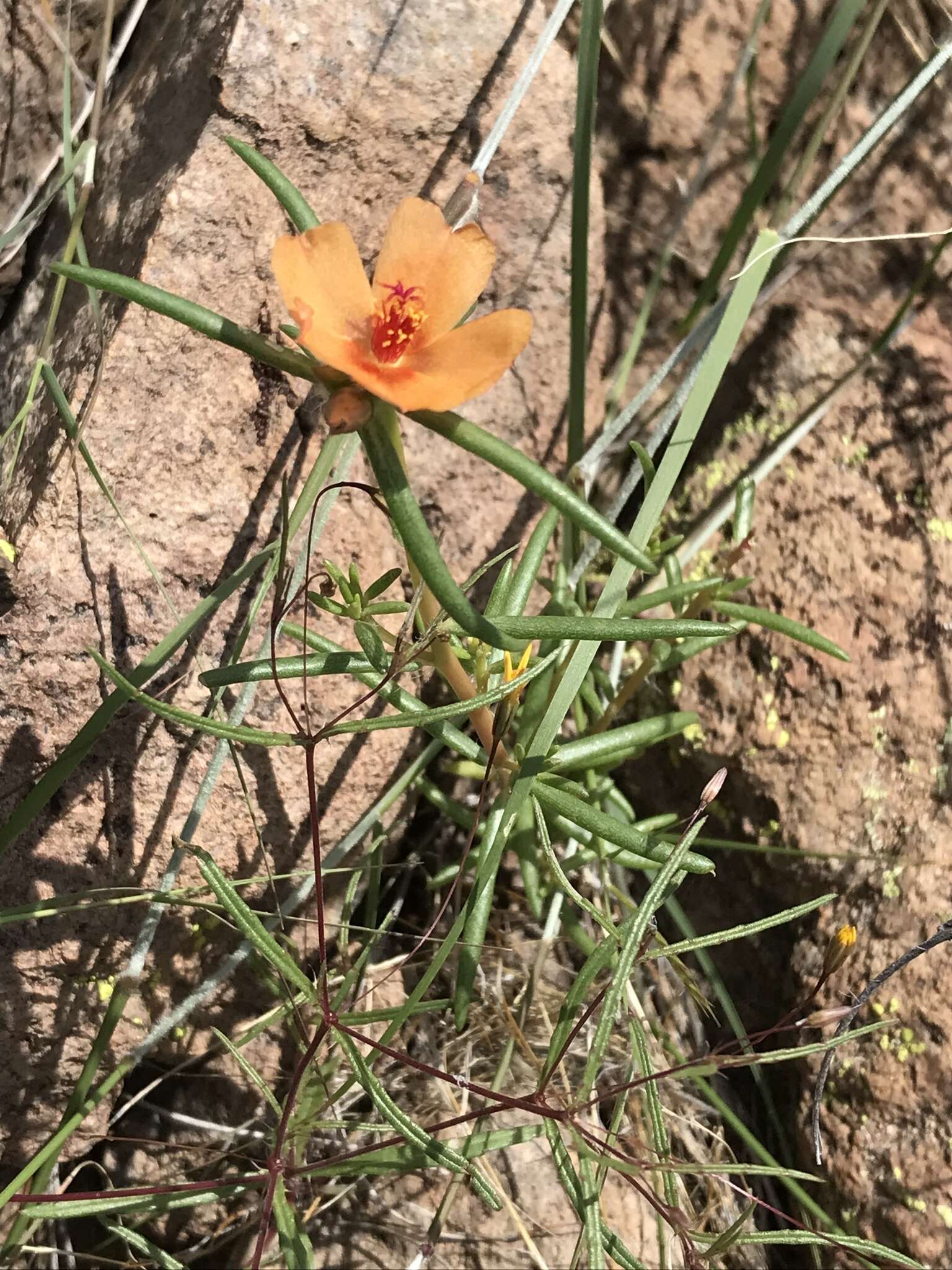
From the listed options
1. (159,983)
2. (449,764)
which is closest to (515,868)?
(449,764)

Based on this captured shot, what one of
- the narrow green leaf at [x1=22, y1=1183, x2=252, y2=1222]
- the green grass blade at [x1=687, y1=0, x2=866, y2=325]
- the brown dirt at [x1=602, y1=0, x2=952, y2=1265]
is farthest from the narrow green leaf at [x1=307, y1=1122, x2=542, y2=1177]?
the green grass blade at [x1=687, y1=0, x2=866, y2=325]

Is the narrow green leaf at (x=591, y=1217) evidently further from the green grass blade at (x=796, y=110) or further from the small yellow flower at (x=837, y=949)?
the green grass blade at (x=796, y=110)

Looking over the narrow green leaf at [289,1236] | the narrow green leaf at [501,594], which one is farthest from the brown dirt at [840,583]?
the narrow green leaf at [289,1236]

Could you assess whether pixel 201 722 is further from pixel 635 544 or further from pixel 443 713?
pixel 635 544

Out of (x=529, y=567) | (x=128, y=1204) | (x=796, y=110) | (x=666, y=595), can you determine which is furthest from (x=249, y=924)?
(x=796, y=110)

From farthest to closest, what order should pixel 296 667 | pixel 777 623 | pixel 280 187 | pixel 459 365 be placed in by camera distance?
pixel 777 623 < pixel 296 667 < pixel 280 187 < pixel 459 365
